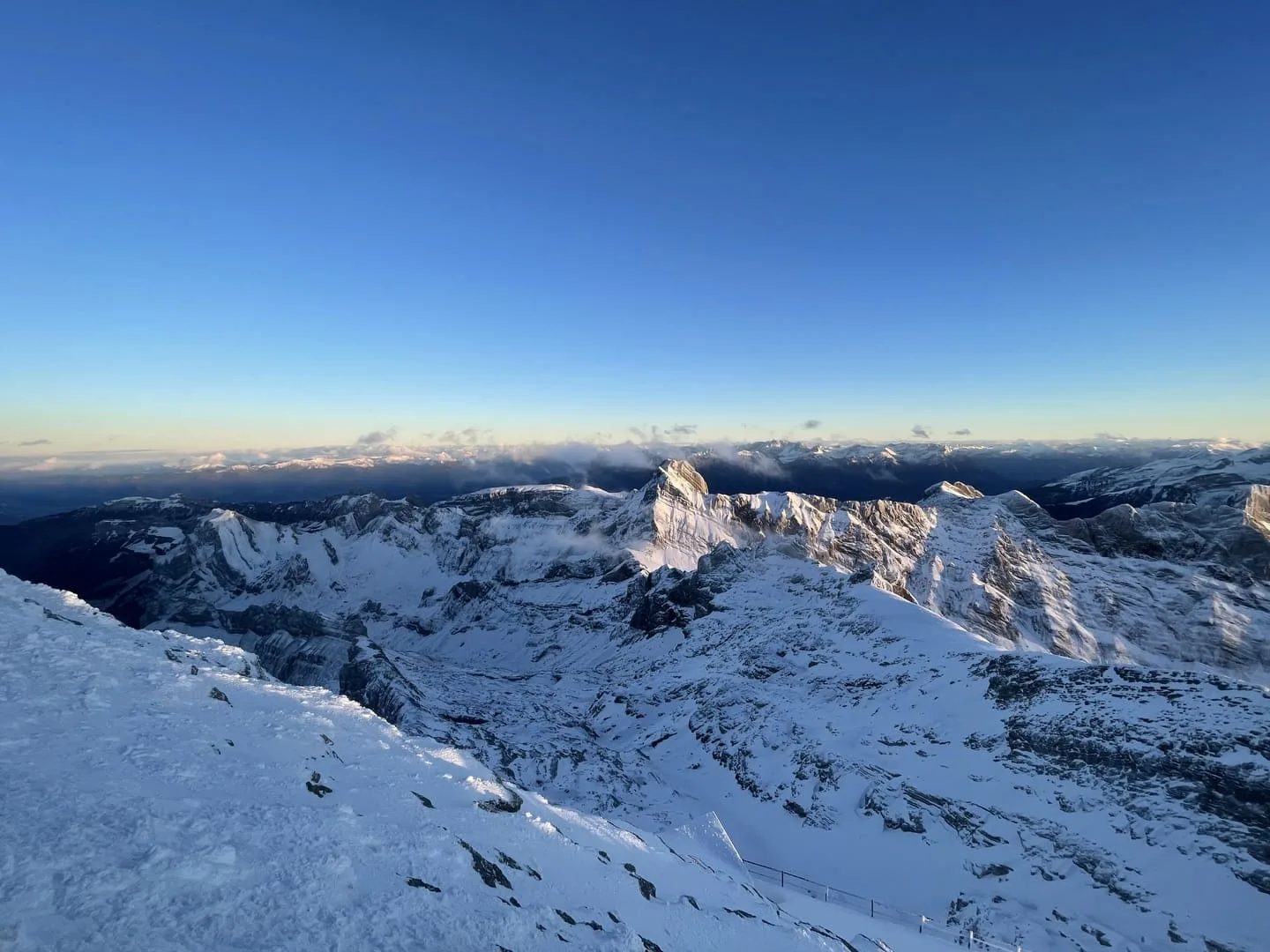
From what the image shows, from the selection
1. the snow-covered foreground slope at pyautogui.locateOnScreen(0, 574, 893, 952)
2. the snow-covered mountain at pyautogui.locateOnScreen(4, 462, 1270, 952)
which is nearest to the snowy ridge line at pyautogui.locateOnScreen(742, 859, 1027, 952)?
the snow-covered mountain at pyautogui.locateOnScreen(4, 462, 1270, 952)

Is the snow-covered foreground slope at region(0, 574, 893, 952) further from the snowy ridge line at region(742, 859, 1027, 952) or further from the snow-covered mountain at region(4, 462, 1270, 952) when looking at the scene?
the snowy ridge line at region(742, 859, 1027, 952)

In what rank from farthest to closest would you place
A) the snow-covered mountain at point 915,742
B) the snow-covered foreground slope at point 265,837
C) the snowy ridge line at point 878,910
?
the snow-covered mountain at point 915,742, the snowy ridge line at point 878,910, the snow-covered foreground slope at point 265,837

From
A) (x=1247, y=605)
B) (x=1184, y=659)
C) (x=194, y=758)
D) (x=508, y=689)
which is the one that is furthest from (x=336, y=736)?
(x=1247, y=605)

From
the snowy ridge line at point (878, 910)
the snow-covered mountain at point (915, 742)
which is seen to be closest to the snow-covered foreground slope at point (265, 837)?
the snow-covered mountain at point (915, 742)

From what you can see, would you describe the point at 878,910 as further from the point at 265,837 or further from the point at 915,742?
the point at 265,837

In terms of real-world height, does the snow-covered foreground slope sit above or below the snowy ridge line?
above

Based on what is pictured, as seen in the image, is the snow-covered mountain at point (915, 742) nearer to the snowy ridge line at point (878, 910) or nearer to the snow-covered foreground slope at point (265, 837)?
the snowy ridge line at point (878, 910)

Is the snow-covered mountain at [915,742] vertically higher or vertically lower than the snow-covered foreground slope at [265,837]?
lower
